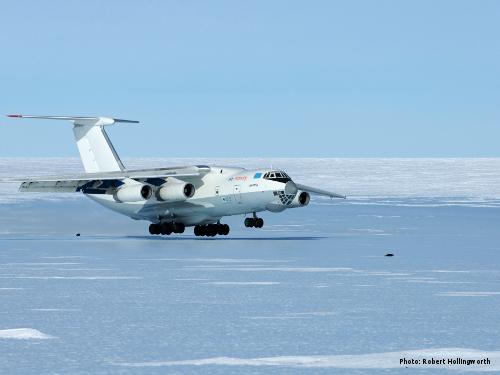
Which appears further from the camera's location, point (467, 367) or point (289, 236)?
point (289, 236)

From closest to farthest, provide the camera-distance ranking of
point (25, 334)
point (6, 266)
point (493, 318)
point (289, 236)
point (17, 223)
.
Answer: point (25, 334) → point (493, 318) → point (6, 266) → point (289, 236) → point (17, 223)

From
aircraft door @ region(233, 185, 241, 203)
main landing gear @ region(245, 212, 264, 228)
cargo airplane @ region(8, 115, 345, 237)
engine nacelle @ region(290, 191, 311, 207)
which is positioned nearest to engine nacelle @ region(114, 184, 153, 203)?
cargo airplane @ region(8, 115, 345, 237)

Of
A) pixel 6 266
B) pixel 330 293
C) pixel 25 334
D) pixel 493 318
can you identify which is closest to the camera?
pixel 25 334

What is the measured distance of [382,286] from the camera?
20812mm

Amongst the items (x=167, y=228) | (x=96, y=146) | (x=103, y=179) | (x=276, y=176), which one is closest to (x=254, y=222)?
(x=276, y=176)

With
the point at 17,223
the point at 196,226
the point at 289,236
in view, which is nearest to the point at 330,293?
the point at 289,236

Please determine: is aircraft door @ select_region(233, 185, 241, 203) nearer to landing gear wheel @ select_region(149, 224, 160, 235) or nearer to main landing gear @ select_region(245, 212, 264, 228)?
main landing gear @ select_region(245, 212, 264, 228)

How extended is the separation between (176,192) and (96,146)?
23.5ft

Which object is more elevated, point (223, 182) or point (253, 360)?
point (223, 182)

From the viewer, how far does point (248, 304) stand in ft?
58.2

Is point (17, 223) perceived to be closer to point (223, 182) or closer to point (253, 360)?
point (223, 182)

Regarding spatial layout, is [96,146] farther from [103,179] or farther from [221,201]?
[221,201]

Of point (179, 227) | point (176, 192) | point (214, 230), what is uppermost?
point (176, 192)

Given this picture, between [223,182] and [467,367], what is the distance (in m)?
29.1
